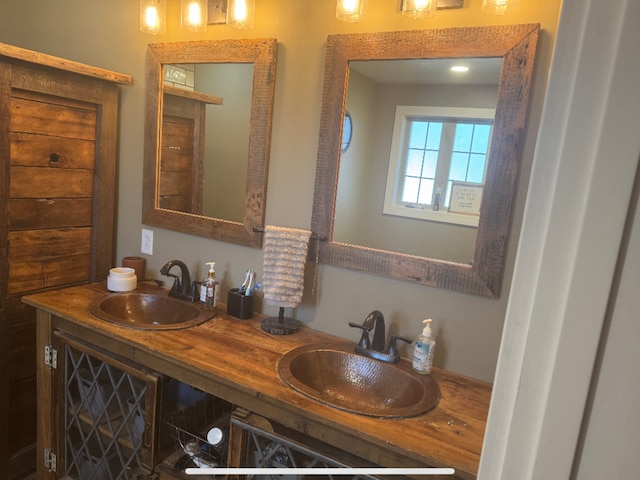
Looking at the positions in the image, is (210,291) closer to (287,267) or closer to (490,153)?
(287,267)

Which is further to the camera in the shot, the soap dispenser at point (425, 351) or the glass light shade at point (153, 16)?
the glass light shade at point (153, 16)

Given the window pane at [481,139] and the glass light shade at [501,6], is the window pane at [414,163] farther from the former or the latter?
the glass light shade at [501,6]

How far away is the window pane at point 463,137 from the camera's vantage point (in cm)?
133

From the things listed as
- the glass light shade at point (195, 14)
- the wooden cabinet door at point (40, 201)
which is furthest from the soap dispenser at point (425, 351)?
the wooden cabinet door at point (40, 201)

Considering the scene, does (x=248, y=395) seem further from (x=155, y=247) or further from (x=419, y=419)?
(x=155, y=247)

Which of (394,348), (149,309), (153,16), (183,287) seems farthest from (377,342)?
(153,16)

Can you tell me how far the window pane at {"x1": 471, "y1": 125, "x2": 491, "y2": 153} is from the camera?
130cm

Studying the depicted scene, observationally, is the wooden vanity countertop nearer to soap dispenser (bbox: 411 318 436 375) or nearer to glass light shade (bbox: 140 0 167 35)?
soap dispenser (bbox: 411 318 436 375)

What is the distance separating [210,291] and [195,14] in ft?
3.73

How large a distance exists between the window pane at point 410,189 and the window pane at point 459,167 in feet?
0.40

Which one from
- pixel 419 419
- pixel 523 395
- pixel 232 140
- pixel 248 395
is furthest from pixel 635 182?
pixel 232 140

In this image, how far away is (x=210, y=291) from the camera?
1.77 metres

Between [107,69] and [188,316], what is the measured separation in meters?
1.29

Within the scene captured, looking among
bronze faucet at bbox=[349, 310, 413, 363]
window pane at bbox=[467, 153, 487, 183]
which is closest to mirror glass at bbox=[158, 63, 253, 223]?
bronze faucet at bbox=[349, 310, 413, 363]
